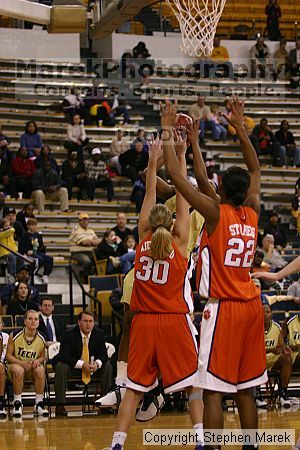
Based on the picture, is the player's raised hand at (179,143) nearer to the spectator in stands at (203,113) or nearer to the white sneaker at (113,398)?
the white sneaker at (113,398)

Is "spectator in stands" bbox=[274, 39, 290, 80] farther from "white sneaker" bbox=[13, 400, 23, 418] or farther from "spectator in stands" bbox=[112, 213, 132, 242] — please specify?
"white sneaker" bbox=[13, 400, 23, 418]

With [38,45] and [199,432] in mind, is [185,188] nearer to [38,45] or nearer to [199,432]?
[199,432]

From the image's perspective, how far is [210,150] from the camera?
2167 cm

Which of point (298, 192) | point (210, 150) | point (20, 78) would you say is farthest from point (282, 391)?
point (20, 78)

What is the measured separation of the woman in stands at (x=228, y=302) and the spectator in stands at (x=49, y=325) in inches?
242

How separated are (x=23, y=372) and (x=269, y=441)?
12.7ft

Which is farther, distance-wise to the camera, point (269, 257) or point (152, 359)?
point (269, 257)

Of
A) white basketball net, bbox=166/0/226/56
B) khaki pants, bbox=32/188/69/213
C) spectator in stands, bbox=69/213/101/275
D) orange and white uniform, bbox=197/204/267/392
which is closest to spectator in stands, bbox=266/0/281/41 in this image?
khaki pants, bbox=32/188/69/213

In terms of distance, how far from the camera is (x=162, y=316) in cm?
754

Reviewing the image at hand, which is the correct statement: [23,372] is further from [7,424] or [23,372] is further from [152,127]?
[152,127]

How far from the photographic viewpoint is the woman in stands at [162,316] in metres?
7.42

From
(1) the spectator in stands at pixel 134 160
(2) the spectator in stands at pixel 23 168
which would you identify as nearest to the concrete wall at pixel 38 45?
(2) the spectator in stands at pixel 23 168

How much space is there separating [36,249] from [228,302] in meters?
9.37

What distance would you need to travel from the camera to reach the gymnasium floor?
9.02 m
